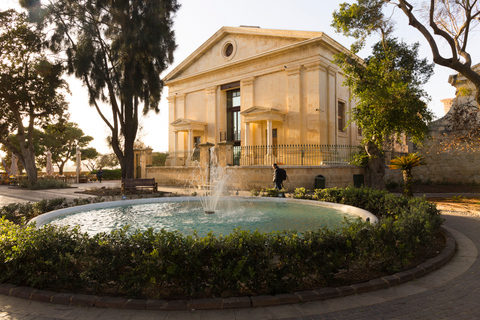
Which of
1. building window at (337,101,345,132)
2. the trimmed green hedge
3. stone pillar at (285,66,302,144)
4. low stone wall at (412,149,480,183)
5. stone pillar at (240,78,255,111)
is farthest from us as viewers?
stone pillar at (240,78,255,111)

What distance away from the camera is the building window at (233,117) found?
25484 millimetres

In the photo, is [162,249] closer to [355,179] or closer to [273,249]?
[273,249]

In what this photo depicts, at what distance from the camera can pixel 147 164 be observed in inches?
894

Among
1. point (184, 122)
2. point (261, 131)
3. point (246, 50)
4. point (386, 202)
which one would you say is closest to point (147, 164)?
point (184, 122)

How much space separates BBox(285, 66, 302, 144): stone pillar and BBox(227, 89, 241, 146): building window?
5.54 m

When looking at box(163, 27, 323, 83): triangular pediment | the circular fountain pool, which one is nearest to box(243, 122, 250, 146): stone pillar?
box(163, 27, 323, 83): triangular pediment

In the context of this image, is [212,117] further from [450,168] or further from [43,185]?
[450,168]

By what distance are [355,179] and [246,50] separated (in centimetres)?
1446

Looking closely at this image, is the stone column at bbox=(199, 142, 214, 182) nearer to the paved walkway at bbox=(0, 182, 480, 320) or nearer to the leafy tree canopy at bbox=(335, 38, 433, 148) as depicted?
the leafy tree canopy at bbox=(335, 38, 433, 148)

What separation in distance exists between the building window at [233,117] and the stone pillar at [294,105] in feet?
18.2

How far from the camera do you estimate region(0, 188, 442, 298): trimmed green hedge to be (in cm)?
325

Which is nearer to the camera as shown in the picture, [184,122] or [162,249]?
[162,249]

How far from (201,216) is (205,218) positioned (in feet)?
1.21

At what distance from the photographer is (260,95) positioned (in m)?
23.1
